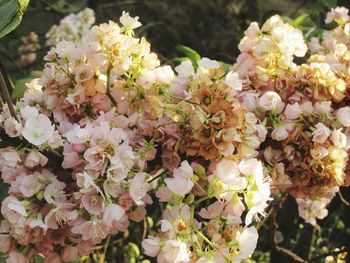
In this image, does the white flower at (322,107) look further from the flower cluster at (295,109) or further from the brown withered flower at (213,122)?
the brown withered flower at (213,122)

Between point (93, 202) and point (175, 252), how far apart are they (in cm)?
13

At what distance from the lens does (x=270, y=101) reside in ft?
3.37

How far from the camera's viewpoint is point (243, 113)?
3.01 ft

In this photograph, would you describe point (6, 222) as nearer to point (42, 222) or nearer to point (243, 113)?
point (42, 222)

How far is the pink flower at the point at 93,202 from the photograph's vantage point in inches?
34.6

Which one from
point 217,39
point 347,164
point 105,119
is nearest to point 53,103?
point 105,119

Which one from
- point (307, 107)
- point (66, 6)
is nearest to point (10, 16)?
point (307, 107)

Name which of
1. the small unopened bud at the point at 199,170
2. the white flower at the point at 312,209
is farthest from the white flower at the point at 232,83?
the white flower at the point at 312,209

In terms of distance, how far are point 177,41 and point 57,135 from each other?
272 centimetres

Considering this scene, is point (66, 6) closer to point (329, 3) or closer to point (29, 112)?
point (329, 3)

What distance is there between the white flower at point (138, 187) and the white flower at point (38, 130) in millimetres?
131

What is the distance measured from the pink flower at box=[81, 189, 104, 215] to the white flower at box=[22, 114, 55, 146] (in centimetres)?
10

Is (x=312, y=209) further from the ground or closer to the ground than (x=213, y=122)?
closer to the ground

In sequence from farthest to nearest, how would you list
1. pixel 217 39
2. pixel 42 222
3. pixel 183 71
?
pixel 217 39
pixel 183 71
pixel 42 222
